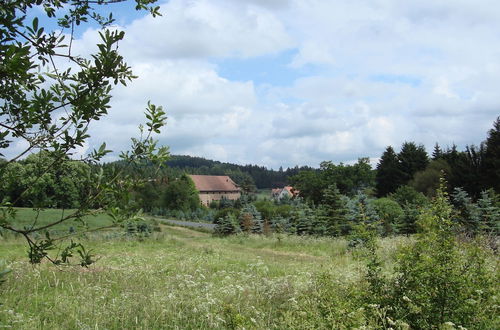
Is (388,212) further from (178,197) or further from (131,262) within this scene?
(178,197)

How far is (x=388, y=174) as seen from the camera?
39375 mm

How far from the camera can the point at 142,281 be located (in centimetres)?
656

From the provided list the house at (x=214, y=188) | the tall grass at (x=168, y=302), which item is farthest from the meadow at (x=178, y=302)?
the house at (x=214, y=188)

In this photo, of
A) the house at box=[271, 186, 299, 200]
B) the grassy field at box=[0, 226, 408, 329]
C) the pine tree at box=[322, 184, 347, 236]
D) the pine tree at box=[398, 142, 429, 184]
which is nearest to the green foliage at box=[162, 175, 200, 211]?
the house at box=[271, 186, 299, 200]

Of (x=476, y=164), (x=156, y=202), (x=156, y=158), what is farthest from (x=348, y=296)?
(x=156, y=202)

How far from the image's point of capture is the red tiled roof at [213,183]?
93.9 metres

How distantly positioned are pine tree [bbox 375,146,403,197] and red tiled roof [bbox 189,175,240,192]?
2237 inches

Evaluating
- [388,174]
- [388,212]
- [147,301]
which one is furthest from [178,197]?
[147,301]

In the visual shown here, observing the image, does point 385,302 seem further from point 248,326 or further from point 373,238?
point 248,326

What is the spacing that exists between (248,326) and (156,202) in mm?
54078

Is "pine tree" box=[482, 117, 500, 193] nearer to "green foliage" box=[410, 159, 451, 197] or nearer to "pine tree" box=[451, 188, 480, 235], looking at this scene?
"green foliage" box=[410, 159, 451, 197]

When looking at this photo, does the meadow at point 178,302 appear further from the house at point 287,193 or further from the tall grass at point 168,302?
the house at point 287,193

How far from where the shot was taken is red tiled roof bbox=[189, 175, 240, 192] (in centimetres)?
9394

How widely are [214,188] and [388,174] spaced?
6008 centimetres
